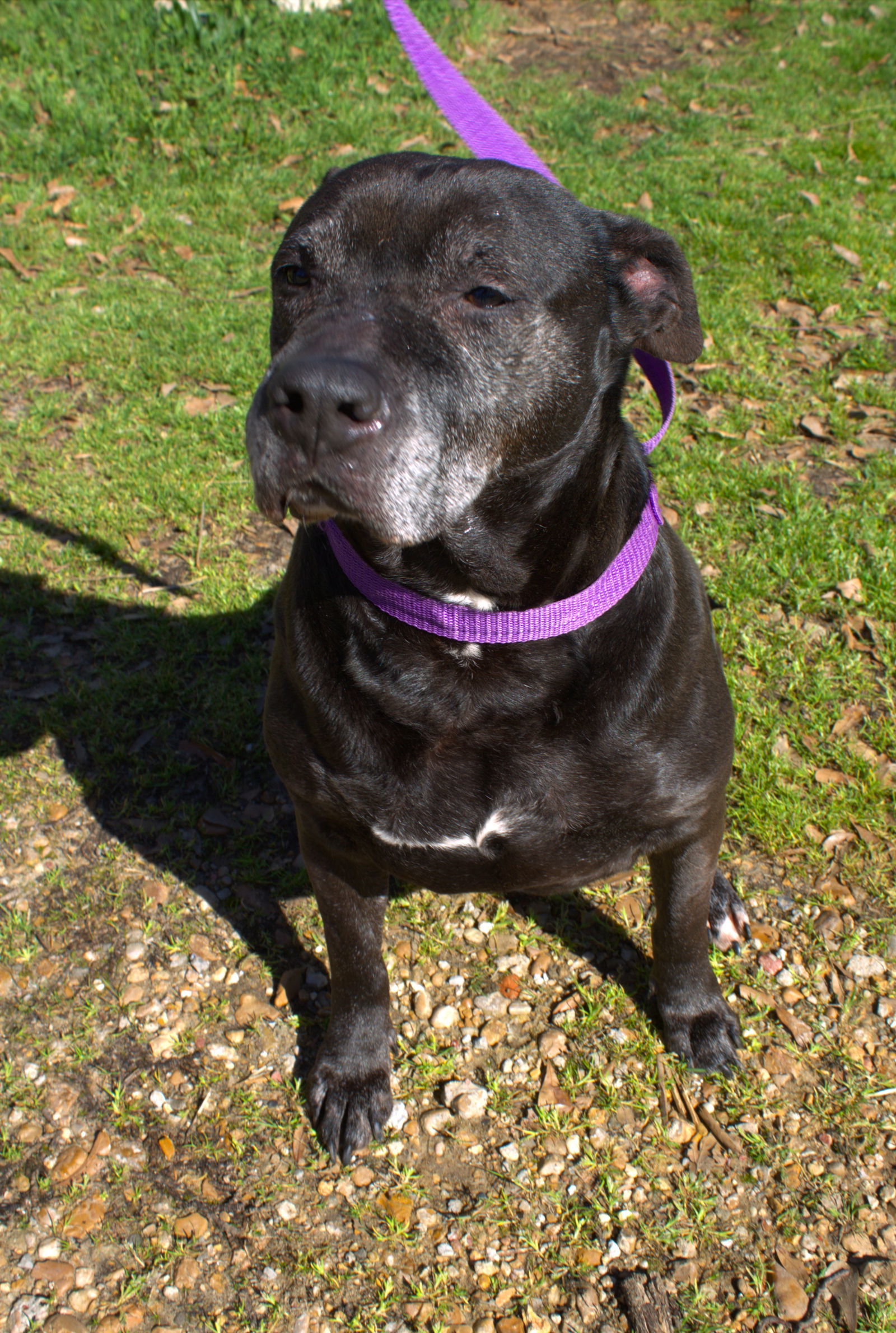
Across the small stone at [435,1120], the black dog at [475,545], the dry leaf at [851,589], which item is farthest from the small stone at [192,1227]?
the dry leaf at [851,589]

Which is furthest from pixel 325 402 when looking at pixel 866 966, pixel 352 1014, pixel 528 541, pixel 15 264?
pixel 15 264

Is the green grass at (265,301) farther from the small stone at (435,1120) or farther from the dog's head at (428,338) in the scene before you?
the dog's head at (428,338)

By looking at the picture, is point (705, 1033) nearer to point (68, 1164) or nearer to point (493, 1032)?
point (493, 1032)

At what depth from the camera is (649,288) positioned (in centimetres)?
238

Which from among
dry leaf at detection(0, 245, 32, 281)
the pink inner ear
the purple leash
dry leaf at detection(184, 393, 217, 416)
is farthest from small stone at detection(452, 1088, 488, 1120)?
dry leaf at detection(0, 245, 32, 281)

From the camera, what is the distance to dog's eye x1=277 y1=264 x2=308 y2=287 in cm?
221

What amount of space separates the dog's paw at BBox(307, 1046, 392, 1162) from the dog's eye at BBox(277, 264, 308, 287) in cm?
197

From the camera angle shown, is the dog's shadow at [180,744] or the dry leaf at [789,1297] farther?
the dog's shadow at [180,744]

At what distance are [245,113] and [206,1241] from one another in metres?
7.55

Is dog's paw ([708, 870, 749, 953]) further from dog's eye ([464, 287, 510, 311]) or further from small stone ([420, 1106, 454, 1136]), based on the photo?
dog's eye ([464, 287, 510, 311])

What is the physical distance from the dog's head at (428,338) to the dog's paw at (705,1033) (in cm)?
160

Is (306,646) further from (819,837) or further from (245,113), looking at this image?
(245,113)

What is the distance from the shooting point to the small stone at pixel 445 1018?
9.93ft

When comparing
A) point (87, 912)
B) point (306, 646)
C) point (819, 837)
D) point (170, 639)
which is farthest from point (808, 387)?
point (87, 912)
